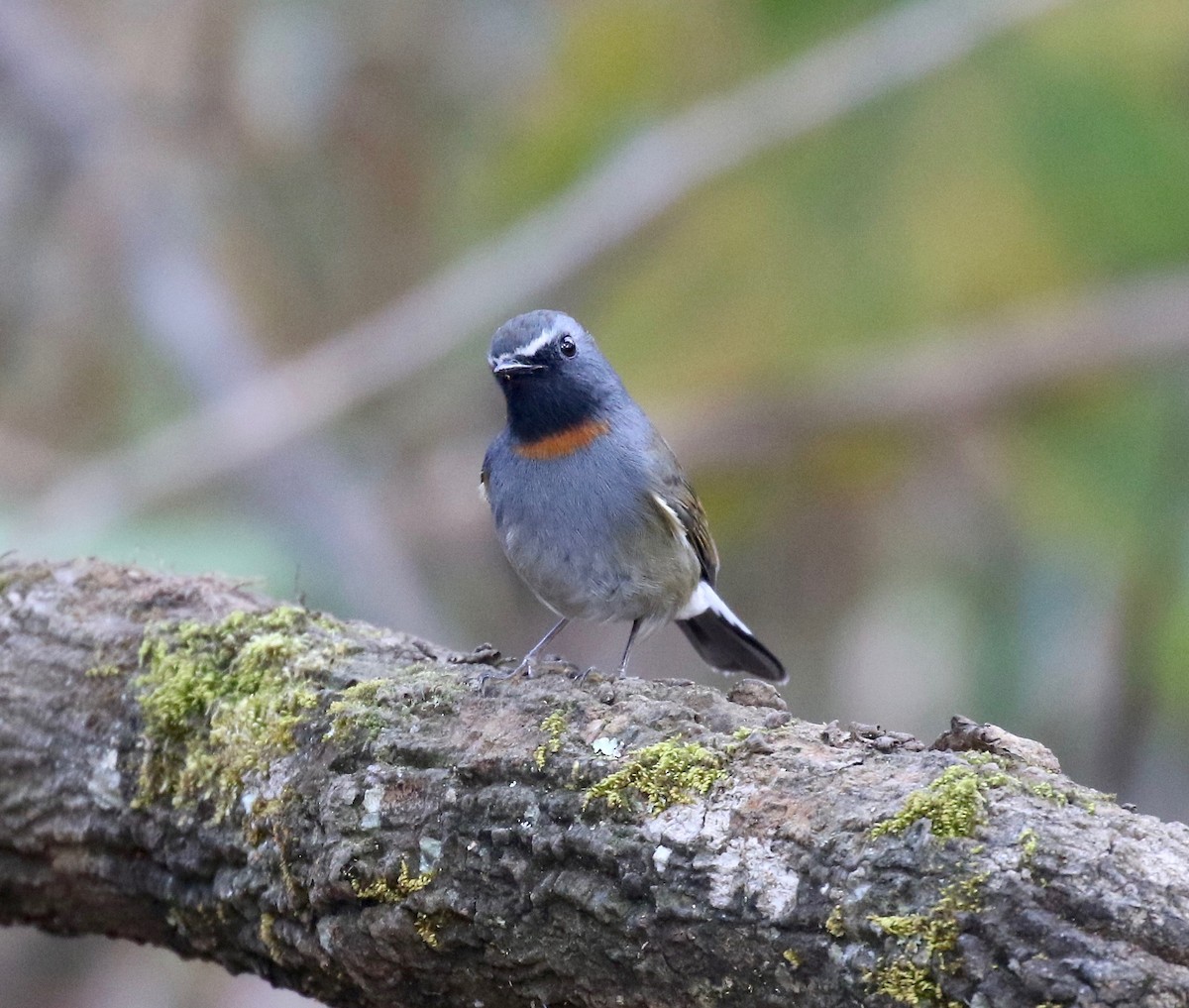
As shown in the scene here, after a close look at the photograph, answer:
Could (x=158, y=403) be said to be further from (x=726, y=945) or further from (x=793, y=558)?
(x=726, y=945)

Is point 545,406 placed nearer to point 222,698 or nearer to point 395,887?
point 222,698

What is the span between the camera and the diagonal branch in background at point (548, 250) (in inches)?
299

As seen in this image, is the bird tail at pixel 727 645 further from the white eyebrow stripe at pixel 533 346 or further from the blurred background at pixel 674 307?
the blurred background at pixel 674 307

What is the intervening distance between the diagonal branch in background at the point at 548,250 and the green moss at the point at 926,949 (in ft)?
19.3

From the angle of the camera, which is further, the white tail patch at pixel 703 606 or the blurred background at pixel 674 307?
the blurred background at pixel 674 307

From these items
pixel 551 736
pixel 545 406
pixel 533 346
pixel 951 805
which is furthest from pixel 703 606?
pixel 951 805

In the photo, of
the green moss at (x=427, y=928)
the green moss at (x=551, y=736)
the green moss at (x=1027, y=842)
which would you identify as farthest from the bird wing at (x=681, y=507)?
the green moss at (x=1027, y=842)

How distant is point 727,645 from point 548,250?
3361mm

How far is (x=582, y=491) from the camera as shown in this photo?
15.6ft

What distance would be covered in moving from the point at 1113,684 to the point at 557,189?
14.2 ft

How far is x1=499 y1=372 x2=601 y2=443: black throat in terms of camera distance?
192 inches

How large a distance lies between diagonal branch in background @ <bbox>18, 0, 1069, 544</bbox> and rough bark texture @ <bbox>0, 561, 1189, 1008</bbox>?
12.4ft

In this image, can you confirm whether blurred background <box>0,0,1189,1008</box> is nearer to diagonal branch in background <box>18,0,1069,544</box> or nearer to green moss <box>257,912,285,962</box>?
diagonal branch in background <box>18,0,1069,544</box>

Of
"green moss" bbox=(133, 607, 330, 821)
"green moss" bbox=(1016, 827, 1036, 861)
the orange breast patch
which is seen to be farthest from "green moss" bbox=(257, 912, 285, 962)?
the orange breast patch
